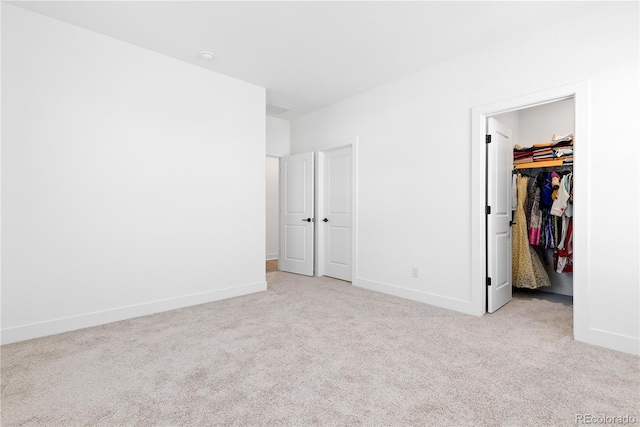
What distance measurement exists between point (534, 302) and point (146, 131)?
460cm

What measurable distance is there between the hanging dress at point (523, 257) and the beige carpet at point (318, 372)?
73 centimetres

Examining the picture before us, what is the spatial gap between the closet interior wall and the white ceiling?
1.39m

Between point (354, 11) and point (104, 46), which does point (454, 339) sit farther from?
point (104, 46)

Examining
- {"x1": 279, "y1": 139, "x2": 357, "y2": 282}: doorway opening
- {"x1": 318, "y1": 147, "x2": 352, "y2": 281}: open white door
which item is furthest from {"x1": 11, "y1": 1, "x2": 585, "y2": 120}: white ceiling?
{"x1": 318, "y1": 147, "x2": 352, "y2": 281}: open white door

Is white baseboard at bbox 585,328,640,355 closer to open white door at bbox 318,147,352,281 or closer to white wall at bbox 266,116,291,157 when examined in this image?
open white door at bbox 318,147,352,281

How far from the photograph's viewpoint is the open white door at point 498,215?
122 inches

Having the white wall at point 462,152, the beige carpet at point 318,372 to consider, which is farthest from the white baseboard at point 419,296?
the beige carpet at point 318,372

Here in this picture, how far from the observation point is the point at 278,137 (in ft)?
17.7

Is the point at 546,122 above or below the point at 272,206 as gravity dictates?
above

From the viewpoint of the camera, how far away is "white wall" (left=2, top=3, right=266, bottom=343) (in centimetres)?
251

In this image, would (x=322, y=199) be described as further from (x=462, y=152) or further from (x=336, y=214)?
(x=462, y=152)

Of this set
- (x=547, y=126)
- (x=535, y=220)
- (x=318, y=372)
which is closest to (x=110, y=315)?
(x=318, y=372)

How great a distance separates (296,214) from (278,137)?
1.41 m

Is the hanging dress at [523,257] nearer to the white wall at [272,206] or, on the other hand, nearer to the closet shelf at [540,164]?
the closet shelf at [540,164]
